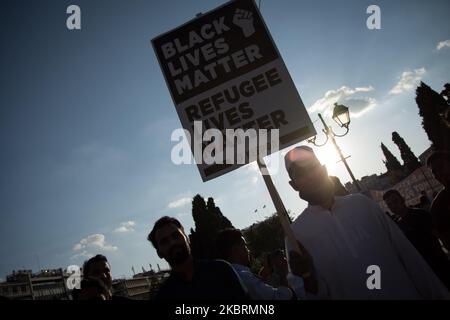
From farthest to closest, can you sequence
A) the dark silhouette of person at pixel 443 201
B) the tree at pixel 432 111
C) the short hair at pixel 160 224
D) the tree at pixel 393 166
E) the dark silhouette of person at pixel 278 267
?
1. the tree at pixel 393 166
2. the tree at pixel 432 111
3. the dark silhouette of person at pixel 278 267
4. the dark silhouette of person at pixel 443 201
5. the short hair at pixel 160 224

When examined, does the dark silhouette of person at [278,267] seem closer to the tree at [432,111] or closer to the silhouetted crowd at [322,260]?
the silhouetted crowd at [322,260]

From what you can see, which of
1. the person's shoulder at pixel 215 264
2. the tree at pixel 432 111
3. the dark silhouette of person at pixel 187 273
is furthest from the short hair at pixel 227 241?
the tree at pixel 432 111

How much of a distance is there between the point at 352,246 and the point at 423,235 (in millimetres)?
3147

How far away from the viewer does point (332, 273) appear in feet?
6.48

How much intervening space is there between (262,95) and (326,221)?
1145 millimetres

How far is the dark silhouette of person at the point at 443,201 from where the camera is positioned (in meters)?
3.71

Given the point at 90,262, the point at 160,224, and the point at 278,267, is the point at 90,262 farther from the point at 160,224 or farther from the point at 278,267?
the point at 278,267

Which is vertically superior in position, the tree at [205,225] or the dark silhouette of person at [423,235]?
the tree at [205,225]

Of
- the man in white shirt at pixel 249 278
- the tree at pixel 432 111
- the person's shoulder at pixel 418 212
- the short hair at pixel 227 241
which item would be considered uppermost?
the tree at pixel 432 111

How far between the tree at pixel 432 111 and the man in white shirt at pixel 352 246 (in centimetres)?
4975

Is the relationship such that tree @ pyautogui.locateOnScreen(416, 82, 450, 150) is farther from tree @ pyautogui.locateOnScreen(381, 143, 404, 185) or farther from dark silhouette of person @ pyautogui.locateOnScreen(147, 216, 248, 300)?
dark silhouette of person @ pyautogui.locateOnScreen(147, 216, 248, 300)

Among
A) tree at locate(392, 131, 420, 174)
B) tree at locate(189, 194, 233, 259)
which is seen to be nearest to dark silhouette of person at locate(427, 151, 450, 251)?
tree at locate(189, 194, 233, 259)
